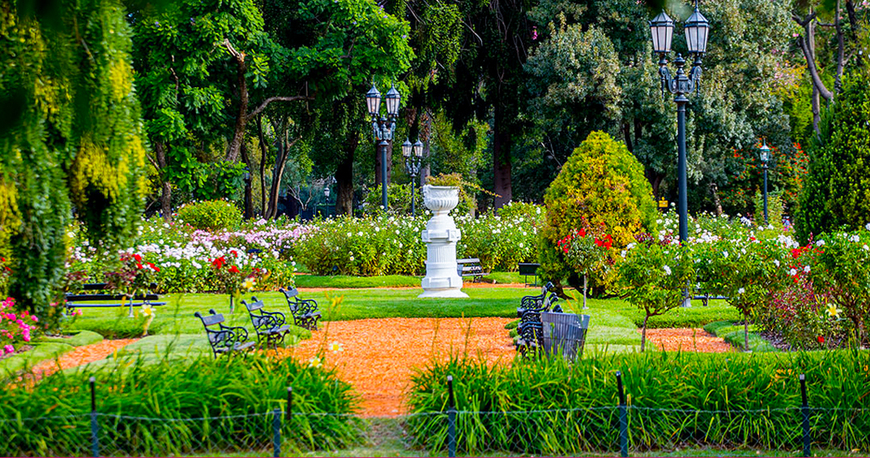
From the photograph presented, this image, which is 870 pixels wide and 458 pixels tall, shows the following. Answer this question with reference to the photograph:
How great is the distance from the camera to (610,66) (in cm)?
2700

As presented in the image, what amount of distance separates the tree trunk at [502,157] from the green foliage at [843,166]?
690 inches

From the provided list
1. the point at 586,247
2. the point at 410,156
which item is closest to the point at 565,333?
the point at 586,247

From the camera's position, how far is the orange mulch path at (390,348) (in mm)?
7664

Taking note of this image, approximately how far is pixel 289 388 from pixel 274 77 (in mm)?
21486

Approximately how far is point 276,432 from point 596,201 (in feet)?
30.5

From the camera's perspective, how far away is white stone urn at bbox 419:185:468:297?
49.6 ft

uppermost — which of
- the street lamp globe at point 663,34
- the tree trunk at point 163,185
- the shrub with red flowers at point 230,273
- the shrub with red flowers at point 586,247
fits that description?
the street lamp globe at point 663,34

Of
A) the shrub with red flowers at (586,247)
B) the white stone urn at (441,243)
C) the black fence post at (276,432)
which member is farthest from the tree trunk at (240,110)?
the black fence post at (276,432)

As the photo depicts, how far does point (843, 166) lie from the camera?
11.8 metres

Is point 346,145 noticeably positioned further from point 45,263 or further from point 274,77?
point 45,263

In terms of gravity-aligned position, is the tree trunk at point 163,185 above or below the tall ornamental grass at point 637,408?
above

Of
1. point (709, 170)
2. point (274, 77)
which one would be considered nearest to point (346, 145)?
point (274, 77)

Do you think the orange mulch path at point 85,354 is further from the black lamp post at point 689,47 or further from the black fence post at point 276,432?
the black lamp post at point 689,47

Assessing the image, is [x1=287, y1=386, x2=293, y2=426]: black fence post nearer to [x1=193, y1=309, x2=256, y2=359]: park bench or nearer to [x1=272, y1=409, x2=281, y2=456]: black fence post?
[x1=272, y1=409, x2=281, y2=456]: black fence post
